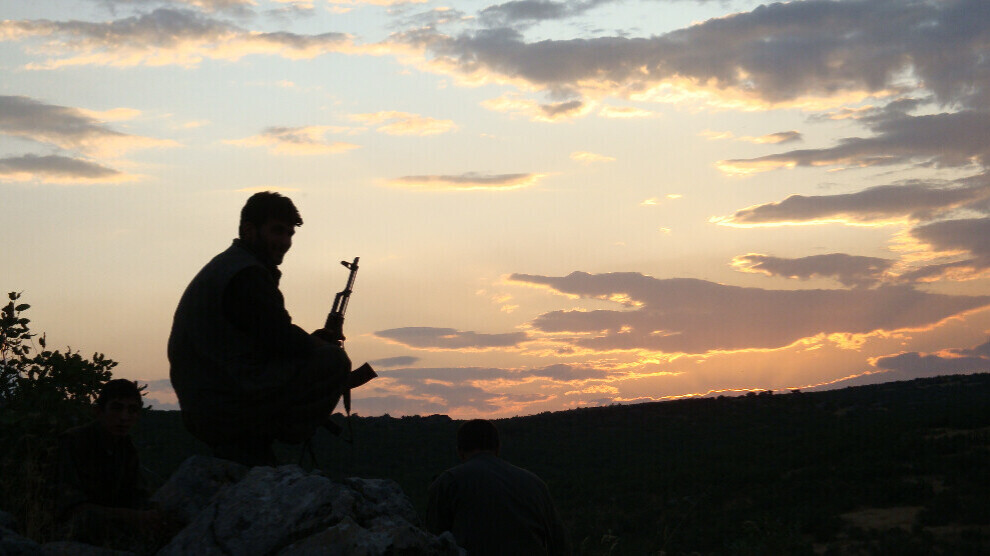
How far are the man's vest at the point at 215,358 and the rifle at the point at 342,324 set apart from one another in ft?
1.86

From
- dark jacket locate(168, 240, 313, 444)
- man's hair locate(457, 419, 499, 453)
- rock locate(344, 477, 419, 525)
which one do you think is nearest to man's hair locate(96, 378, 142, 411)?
dark jacket locate(168, 240, 313, 444)

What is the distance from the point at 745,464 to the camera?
124 ft

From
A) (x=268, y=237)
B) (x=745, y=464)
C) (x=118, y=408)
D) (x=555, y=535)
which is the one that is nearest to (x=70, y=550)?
(x=118, y=408)

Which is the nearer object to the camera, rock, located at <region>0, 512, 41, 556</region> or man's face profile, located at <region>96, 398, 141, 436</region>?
rock, located at <region>0, 512, 41, 556</region>

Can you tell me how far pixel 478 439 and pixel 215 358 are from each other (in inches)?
77.3

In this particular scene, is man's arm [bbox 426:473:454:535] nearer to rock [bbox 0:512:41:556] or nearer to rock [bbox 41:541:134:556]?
rock [bbox 41:541:134:556]

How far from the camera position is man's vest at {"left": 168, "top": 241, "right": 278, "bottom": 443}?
5.20 meters

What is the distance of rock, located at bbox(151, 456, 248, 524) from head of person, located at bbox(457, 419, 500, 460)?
1593 mm

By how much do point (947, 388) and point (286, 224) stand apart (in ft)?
207

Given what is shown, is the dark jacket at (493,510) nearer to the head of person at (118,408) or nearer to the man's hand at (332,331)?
the man's hand at (332,331)

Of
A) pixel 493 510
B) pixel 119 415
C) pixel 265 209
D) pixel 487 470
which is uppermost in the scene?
pixel 265 209

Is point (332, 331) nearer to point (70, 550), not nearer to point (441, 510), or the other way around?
point (441, 510)

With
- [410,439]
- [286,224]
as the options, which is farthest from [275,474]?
[410,439]

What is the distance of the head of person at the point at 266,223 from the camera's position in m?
5.50
